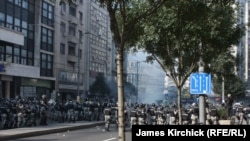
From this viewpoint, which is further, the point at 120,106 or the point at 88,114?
the point at 88,114

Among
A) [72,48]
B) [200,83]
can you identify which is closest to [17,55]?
[72,48]

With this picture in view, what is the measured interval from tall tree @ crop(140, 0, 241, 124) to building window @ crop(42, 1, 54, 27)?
39.8 metres

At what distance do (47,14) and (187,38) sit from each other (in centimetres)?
4394

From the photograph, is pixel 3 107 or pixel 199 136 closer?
Result: pixel 199 136

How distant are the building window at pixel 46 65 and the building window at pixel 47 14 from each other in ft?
13.3

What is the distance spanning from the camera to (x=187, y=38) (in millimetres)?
17203

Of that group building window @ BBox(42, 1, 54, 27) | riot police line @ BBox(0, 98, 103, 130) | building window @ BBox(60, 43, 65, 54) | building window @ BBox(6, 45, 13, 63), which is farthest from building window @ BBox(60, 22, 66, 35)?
riot police line @ BBox(0, 98, 103, 130)

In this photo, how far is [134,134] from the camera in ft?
16.1

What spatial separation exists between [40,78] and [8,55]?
8.37m

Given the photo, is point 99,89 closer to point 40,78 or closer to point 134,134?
point 40,78

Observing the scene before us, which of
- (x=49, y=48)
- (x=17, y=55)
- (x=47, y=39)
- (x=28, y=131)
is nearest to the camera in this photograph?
(x=28, y=131)

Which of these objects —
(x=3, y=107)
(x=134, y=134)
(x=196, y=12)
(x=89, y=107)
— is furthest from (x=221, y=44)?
(x=89, y=107)

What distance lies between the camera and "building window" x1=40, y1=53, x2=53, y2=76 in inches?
2295

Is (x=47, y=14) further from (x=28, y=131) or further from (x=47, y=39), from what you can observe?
(x=28, y=131)
